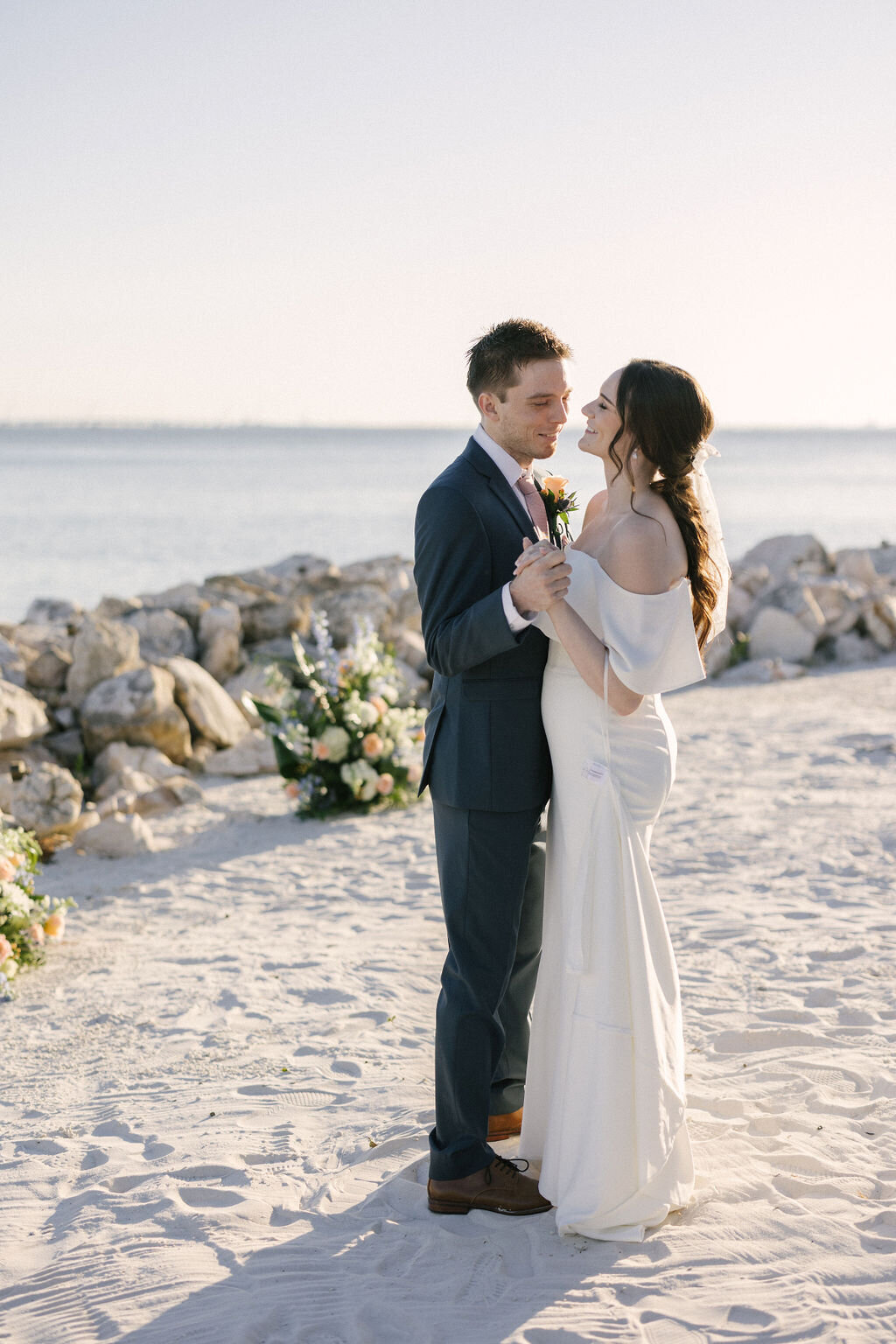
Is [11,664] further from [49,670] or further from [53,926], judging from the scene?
[53,926]

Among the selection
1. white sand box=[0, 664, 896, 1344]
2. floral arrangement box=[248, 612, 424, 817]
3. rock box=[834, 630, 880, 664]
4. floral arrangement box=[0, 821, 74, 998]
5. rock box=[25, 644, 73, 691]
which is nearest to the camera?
white sand box=[0, 664, 896, 1344]

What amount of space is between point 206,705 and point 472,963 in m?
6.66

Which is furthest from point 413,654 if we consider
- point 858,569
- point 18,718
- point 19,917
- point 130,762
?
point 19,917

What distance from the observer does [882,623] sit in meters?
13.5

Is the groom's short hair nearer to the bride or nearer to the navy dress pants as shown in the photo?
the bride

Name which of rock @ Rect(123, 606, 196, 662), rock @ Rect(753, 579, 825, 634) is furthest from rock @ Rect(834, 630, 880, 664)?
rock @ Rect(123, 606, 196, 662)

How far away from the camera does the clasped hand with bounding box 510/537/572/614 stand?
308 centimetres

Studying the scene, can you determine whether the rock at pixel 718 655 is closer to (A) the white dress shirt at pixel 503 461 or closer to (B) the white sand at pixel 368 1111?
(B) the white sand at pixel 368 1111

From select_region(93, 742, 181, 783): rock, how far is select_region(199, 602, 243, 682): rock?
2.21m

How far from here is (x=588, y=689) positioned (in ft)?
11.0

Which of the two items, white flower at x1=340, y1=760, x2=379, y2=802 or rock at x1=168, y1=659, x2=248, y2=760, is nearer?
white flower at x1=340, y1=760, x2=379, y2=802

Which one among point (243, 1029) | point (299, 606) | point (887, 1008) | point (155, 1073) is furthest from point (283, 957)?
point (299, 606)

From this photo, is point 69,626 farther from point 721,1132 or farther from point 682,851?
point 721,1132

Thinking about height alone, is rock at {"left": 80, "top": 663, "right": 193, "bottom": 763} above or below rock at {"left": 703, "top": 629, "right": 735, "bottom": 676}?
below
